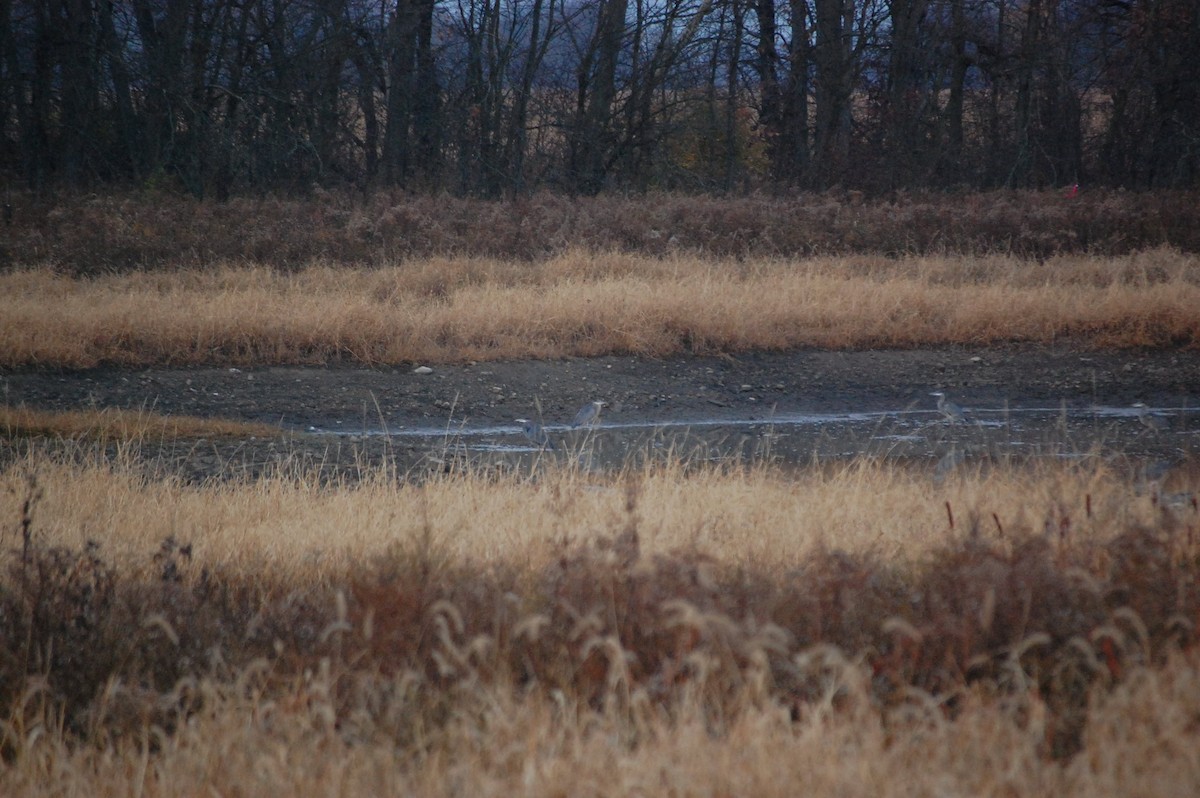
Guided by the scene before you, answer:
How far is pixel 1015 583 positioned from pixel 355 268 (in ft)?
41.6

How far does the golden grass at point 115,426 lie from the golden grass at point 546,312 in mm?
2023

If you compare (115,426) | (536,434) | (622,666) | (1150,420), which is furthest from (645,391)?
(622,666)

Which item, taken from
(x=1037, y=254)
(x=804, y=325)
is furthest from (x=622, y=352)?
(x=1037, y=254)

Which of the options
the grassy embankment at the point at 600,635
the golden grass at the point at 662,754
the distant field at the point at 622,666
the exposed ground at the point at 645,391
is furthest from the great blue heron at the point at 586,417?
the golden grass at the point at 662,754

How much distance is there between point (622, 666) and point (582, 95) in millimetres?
24769

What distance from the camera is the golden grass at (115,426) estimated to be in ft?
28.1

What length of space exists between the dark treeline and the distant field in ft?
61.0

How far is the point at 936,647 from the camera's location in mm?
3338

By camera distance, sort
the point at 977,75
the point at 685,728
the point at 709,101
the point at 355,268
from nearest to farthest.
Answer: the point at 685,728
the point at 355,268
the point at 709,101
the point at 977,75

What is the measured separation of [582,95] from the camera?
2633 centimetres

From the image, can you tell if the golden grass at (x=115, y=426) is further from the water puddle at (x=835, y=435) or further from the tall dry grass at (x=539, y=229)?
the tall dry grass at (x=539, y=229)

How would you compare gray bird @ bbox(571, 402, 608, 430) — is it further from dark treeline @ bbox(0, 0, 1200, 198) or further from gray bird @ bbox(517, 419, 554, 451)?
dark treeline @ bbox(0, 0, 1200, 198)

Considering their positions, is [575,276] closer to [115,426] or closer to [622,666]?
[115,426]

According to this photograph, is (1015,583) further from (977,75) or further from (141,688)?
(977,75)
